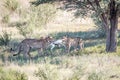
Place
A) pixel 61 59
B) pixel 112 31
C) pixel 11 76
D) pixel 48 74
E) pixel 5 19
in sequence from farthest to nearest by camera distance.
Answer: pixel 5 19 < pixel 112 31 < pixel 61 59 < pixel 11 76 < pixel 48 74

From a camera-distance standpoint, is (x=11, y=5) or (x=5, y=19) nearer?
(x=5, y=19)

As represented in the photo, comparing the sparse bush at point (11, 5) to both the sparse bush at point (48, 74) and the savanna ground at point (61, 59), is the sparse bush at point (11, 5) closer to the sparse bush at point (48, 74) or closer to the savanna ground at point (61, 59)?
the savanna ground at point (61, 59)

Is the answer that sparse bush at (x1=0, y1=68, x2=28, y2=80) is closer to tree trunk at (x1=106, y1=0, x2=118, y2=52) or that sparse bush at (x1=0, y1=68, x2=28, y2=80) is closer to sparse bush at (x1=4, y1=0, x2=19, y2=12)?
tree trunk at (x1=106, y1=0, x2=118, y2=52)

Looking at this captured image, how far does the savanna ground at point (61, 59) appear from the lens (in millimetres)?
12375

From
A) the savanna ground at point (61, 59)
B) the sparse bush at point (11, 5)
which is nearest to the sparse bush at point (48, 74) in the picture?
the savanna ground at point (61, 59)

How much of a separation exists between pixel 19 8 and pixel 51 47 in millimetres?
19115

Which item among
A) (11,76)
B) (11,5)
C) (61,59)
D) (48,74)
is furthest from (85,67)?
(11,5)

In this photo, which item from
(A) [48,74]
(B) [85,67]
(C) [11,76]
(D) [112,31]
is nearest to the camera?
(A) [48,74]

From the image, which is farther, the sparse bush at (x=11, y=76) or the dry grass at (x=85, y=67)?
the dry grass at (x=85, y=67)

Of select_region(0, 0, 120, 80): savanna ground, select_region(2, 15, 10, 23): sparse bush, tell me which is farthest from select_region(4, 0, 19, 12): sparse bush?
select_region(2, 15, 10, 23): sparse bush

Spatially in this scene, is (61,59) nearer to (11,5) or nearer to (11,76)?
(11,76)

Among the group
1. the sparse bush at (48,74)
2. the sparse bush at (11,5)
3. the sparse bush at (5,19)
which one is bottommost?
the sparse bush at (5,19)

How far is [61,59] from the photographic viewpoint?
60.0 feet

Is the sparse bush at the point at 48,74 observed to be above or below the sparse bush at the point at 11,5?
above
